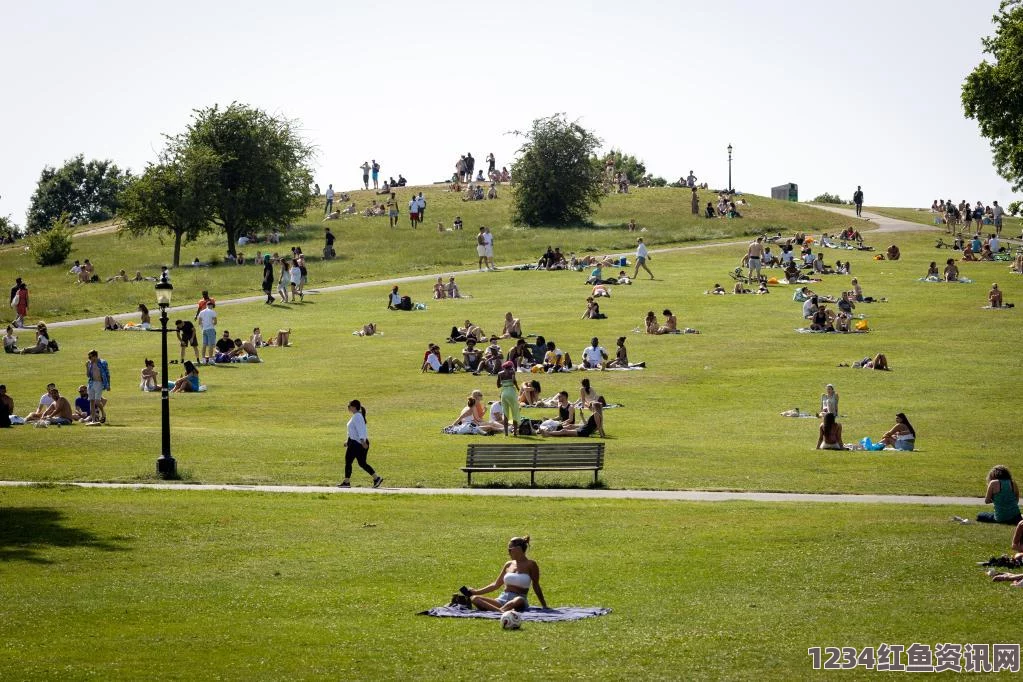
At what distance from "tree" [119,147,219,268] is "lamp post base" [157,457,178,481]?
179 ft

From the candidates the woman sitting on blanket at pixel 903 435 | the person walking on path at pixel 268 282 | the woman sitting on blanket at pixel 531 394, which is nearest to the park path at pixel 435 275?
the person walking on path at pixel 268 282

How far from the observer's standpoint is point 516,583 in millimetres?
17531

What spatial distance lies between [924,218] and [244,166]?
46519 millimetres

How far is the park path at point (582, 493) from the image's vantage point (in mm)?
26547

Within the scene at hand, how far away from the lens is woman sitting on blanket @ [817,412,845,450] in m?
33.0

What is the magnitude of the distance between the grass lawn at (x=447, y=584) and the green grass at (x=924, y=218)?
68.4 metres

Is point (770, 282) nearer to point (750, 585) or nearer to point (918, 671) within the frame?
point (750, 585)

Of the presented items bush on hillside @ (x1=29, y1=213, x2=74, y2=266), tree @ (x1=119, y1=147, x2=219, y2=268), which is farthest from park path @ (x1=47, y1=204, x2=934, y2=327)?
bush on hillside @ (x1=29, y1=213, x2=74, y2=266)

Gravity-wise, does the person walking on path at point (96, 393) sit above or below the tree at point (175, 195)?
below

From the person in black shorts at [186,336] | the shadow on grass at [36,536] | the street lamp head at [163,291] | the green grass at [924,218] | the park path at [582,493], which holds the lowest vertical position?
the park path at [582,493]

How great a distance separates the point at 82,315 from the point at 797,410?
117 ft

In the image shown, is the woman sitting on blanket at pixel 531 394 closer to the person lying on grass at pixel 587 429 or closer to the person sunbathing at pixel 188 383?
the person lying on grass at pixel 587 429

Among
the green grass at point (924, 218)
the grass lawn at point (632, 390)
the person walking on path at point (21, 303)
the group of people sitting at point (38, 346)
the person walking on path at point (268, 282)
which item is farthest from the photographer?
the green grass at point (924, 218)

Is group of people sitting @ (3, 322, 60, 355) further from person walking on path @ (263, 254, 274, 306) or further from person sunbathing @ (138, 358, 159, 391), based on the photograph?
person walking on path @ (263, 254, 274, 306)
